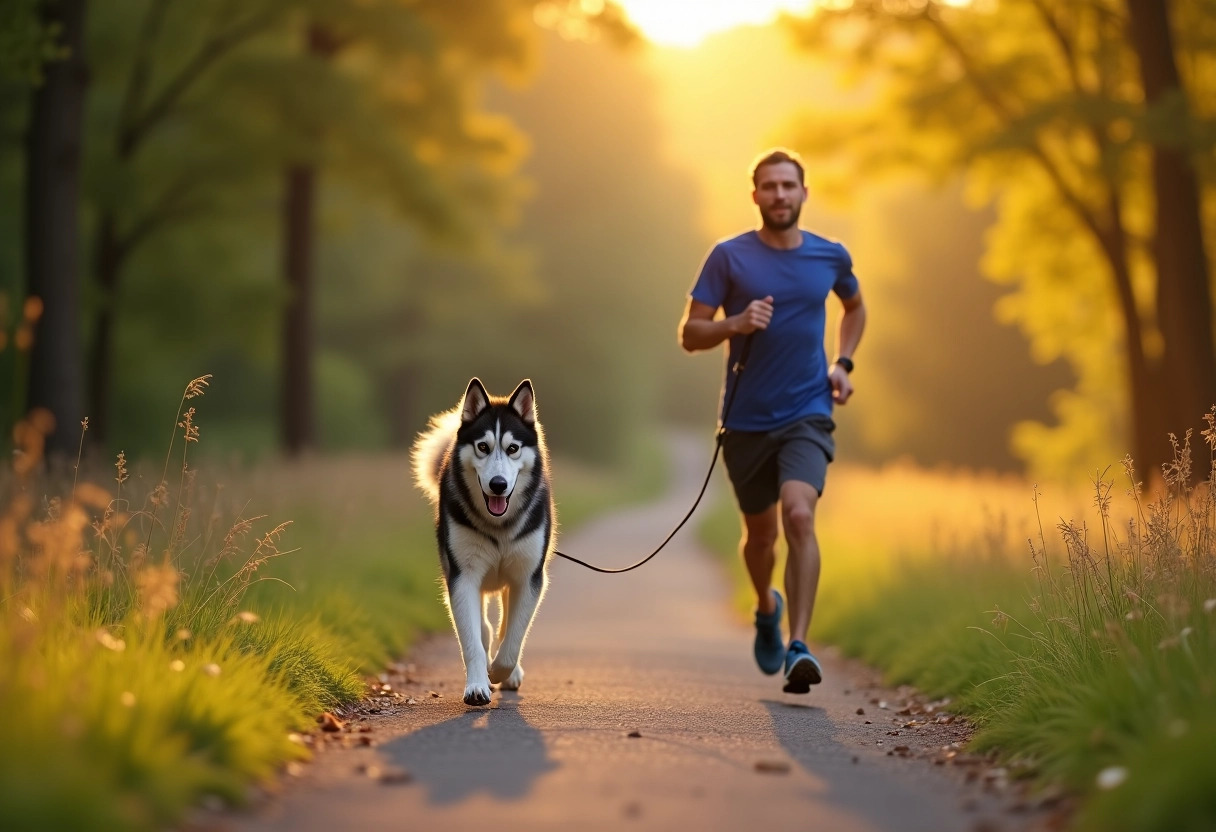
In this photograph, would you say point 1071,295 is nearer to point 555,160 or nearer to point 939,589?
point 939,589

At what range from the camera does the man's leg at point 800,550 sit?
6926 mm

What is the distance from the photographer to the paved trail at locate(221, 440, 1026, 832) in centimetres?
402

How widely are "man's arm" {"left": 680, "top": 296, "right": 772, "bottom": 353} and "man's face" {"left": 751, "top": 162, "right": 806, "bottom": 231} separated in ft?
1.76

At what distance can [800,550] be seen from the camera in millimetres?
7035

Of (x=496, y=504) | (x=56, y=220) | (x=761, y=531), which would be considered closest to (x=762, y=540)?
(x=761, y=531)

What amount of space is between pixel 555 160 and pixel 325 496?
27166mm

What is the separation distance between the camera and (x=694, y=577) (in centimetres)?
1820

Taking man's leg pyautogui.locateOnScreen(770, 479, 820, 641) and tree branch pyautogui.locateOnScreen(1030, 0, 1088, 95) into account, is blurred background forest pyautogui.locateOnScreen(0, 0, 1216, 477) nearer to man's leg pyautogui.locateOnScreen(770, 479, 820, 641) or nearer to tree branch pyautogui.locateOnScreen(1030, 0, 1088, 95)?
tree branch pyautogui.locateOnScreen(1030, 0, 1088, 95)

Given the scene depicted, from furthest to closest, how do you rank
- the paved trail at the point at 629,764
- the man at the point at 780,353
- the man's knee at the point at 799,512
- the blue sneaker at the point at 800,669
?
the man at the point at 780,353 → the man's knee at the point at 799,512 → the blue sneaker at the point at 800,669 → the paved trail at the point at 629,764

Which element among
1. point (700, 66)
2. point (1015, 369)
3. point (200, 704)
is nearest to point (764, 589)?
point (200, 704)

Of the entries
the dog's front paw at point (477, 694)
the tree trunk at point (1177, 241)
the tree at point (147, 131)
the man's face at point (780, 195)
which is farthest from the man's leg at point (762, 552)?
the tree at point (147, 131)

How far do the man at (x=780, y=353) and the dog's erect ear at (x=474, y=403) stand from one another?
49.2 inches

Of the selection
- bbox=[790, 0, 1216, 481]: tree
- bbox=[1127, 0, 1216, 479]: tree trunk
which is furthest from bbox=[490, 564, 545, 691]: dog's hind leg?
bbox=[790, 0, 1216, 481]: tree

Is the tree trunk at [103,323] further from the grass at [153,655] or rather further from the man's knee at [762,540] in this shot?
the man's knee at [762,540]
